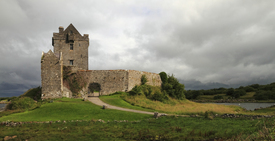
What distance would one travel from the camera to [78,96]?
3941cm

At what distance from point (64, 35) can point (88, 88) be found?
1823cm

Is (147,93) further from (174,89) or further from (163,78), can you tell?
(163,78)

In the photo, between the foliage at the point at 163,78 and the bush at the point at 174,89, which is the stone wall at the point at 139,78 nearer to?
the foliage at the point at 163,78

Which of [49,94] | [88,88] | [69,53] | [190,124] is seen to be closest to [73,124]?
[190,124]

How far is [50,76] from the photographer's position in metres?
36.2

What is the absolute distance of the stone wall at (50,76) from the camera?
36.0 meters

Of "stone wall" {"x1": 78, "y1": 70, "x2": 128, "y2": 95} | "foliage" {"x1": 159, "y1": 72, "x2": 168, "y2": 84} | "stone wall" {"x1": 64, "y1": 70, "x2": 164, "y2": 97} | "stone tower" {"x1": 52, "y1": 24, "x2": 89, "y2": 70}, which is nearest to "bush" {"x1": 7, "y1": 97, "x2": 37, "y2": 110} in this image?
"stone wall" {"x1": 64, "y1": 70, "x2": 164, "y2": 97}

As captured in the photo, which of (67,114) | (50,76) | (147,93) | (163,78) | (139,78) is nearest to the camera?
(67,114)

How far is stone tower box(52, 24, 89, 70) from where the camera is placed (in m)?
49.4

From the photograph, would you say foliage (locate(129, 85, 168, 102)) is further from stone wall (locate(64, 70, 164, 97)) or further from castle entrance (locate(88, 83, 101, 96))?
castle entrance (locate(88, 83, 101, 96))

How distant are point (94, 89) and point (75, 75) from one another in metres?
5.12

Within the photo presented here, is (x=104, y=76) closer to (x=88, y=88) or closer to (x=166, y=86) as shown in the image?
(x=88, y=88)

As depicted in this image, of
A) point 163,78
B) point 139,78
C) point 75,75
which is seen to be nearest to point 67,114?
point 75,75

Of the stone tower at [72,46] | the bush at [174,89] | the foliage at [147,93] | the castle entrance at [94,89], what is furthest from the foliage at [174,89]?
the stone tower at [72,46]
